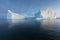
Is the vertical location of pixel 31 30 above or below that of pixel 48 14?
below

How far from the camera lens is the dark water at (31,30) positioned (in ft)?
4.57

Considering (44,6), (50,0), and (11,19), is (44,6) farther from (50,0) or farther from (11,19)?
(11,19)

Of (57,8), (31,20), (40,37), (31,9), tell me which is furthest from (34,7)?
(40,37)

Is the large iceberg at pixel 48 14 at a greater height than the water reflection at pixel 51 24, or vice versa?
the large iceberg at pixel 48 14

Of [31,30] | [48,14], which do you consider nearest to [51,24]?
[48,14]

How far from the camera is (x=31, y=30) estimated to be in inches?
55.7

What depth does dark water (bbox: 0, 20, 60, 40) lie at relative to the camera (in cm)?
139

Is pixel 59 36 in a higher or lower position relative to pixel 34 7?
lower

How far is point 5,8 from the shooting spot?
1.39 meters

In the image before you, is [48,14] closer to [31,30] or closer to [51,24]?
[51,24]

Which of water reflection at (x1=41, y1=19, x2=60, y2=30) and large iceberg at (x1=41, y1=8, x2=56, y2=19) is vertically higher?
large iceberg at (x1=41, y1=8, x2=56, y2=19)

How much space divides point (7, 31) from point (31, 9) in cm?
44

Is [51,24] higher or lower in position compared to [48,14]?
lower

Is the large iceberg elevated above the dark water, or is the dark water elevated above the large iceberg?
the large iceberg
